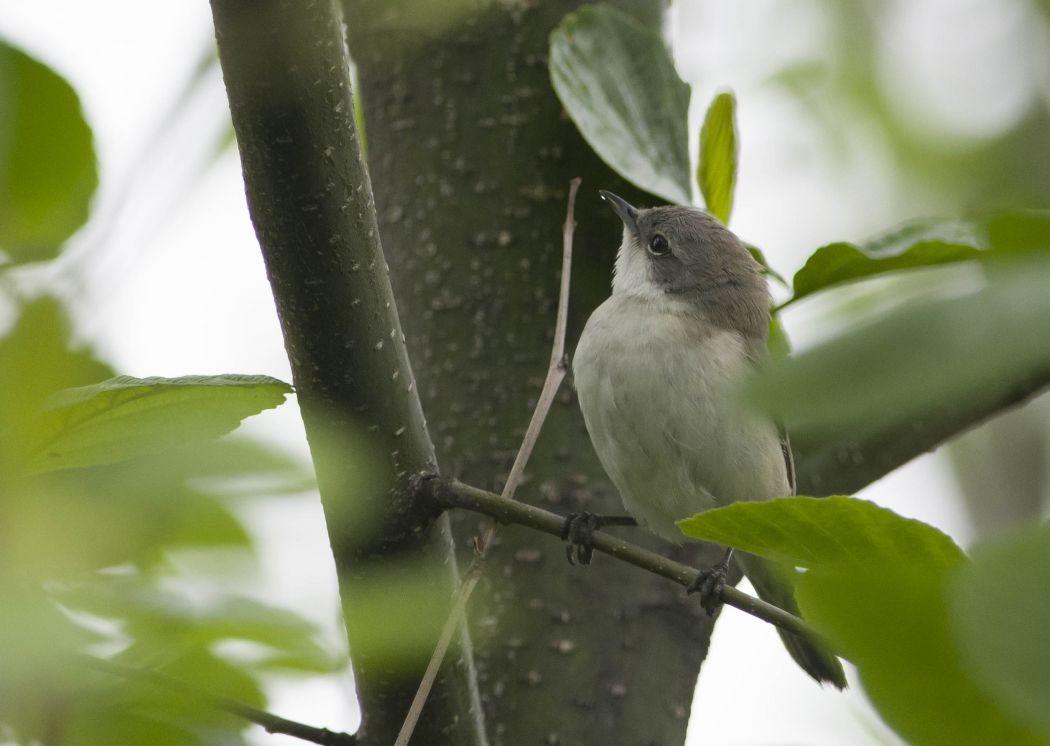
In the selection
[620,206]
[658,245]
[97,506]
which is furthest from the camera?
[658,245]

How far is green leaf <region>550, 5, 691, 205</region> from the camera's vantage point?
2.34 meters

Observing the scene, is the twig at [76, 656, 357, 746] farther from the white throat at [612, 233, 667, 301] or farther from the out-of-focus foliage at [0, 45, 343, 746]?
the white throat at [612, 233, 667, 301]

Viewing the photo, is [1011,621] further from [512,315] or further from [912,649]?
[512,315]

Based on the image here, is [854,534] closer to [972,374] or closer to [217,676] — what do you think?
[972,374]

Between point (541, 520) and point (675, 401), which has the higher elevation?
point (675, 401)

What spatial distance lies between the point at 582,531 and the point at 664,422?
34.1 inches

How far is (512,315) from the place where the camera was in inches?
107

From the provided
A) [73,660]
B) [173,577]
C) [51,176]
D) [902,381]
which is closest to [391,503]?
[173,577]

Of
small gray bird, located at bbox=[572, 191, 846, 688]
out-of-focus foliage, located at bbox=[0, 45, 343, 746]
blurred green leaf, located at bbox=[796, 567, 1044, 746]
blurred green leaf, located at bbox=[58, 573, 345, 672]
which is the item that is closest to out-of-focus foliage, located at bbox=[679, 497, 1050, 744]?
blurred green leaf, located at bbox=[796, 567, 1044, 746]

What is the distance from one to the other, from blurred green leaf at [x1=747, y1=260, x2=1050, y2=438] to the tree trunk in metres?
2.11

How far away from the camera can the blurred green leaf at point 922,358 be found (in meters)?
0.43

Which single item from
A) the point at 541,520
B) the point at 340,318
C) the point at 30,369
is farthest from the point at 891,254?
the point at 30,369

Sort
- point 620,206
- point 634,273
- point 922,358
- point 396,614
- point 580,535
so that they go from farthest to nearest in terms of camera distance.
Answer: point 634,273 < point 620,206 < point 580,535 < point 396,614 < point 922,358

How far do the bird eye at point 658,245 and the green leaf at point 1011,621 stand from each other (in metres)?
3.19
